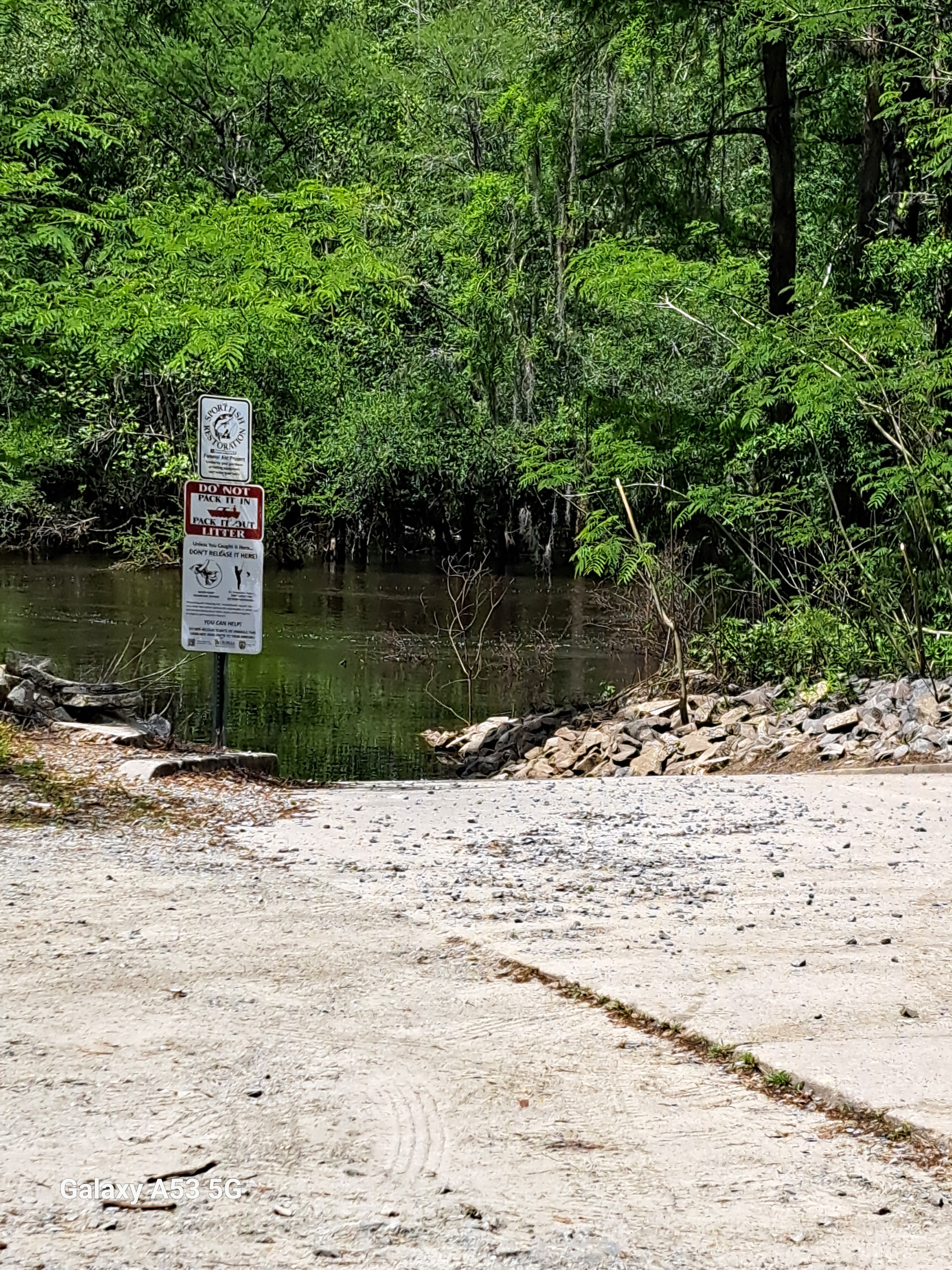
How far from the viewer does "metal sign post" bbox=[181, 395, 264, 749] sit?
1025 cm

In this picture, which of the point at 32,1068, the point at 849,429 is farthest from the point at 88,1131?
the point at 849,429

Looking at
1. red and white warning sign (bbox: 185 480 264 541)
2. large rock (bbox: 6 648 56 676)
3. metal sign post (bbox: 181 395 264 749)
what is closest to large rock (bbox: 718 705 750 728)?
metal sign post (bbox: 181 395 264 749)

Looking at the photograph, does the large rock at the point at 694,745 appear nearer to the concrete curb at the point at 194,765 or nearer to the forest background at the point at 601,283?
the forest background at the point at 601,283

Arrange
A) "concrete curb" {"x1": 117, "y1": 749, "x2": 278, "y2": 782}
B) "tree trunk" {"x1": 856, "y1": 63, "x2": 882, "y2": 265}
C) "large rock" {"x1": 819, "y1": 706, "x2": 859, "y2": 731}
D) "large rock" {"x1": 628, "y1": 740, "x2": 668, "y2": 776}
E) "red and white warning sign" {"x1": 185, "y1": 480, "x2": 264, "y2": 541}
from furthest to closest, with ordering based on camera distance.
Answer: "tree trunk" {"x1": 856, "y1": 63, "x2": 882, "y2": 265} < "large rock" {"x1": 628, "y1": 740, "x2": 668, "y2": 776} < "large rock" {"x1": 819, "y1": 706, "x2": 859, "y2": 731} < "red and white warning sign" {"x1": 185, "y1": 480, "x2": 264, "y2": 541} < "concrete curb" {"x1": 117, "y1": 749, "x2": 278, "y2": 782}

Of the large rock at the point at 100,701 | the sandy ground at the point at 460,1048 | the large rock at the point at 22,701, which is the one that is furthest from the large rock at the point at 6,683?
the sandy ground at the point at 460,1048

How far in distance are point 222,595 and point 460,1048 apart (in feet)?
21.2

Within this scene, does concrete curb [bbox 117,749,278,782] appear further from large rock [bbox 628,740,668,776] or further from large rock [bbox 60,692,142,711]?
large rock [bbox 628,740,668,776]

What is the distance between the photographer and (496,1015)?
15.6 ft

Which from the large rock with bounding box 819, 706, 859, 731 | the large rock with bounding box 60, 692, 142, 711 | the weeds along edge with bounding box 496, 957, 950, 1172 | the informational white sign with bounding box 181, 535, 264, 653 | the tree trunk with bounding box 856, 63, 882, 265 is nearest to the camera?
the weeds along edge with bounding box 496, 957, 950, 1172

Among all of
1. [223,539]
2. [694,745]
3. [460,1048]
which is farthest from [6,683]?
[460,1048]

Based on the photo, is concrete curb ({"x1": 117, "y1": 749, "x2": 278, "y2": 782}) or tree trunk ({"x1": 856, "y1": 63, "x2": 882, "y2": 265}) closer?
concrete curb ({"x1": 117, "y1": 749, "x2": 278, "y2": 782})

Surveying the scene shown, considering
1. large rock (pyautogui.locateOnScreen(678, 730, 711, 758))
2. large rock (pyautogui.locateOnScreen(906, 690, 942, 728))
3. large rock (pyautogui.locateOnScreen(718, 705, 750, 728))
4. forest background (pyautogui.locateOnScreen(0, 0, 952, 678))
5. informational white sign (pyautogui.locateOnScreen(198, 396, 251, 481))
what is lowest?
large rock (pyautogui.locateOnScreen(678, 730, 711, 758))

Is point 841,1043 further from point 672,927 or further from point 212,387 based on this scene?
point 212,387

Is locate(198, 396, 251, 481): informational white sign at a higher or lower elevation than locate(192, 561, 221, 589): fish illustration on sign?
higher
